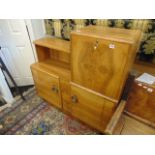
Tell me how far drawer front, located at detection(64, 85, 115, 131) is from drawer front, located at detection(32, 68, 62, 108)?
0.25 meters

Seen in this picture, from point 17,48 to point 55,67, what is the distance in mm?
779

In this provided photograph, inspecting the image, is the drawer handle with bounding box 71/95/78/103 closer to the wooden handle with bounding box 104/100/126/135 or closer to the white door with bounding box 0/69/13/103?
the wooden handle with bounding box 104/100/126/135

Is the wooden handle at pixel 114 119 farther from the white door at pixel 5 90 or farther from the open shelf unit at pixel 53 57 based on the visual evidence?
the white door at pixel 5 90

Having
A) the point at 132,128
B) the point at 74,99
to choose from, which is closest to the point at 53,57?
the point at 74,99

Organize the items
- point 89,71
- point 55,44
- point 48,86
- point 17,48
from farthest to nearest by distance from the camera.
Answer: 1. point 17,48
2. point 48,86
3. point 55,44
4. point 89,71

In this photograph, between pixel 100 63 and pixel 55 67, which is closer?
pixel 100 63

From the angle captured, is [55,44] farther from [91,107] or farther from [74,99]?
[91,107]

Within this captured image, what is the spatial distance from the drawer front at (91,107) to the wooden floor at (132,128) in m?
0.16

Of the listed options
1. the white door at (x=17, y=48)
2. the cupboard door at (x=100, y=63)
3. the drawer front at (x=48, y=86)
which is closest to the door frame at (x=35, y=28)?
the white door at (x=17, y=48)

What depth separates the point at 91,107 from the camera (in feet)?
4.66

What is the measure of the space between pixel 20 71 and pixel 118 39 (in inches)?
73.5

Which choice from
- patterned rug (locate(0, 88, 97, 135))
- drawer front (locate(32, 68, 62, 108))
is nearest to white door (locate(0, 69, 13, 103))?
patterned rug (locate(0, 88, 97, 135))
